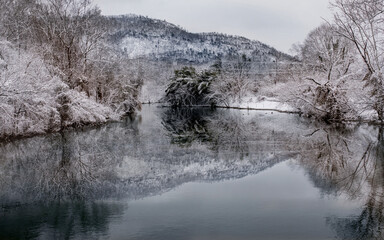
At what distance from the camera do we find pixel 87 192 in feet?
33.1

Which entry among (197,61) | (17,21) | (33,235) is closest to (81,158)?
(33,235)

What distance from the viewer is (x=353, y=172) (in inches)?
479

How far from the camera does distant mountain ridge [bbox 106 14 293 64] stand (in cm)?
17031

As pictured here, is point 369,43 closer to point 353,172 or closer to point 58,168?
point 353,172

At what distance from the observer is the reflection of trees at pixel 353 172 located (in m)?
7.42

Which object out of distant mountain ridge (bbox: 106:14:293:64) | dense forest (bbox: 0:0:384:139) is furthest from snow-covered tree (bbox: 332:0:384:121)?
distant mountain ridge (bbox: 106:14:293:64)

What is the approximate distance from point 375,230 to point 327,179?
14.2 ft

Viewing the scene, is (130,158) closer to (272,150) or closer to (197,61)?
(272,150)

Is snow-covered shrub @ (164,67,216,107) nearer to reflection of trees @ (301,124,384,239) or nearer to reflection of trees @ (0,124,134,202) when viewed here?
reflection of trees @ (301,124,384,239)

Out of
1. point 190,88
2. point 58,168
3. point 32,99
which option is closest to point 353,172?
point 58,168

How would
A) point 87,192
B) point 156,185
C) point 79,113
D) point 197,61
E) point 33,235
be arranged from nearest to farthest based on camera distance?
point 33,235, point 87,192, point 156,185, point 79,113, point 197,61

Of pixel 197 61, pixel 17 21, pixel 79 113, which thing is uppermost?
pixel 197 61

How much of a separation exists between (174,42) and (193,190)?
179791 millimetres

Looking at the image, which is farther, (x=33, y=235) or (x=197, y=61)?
(x=197, y=61)
